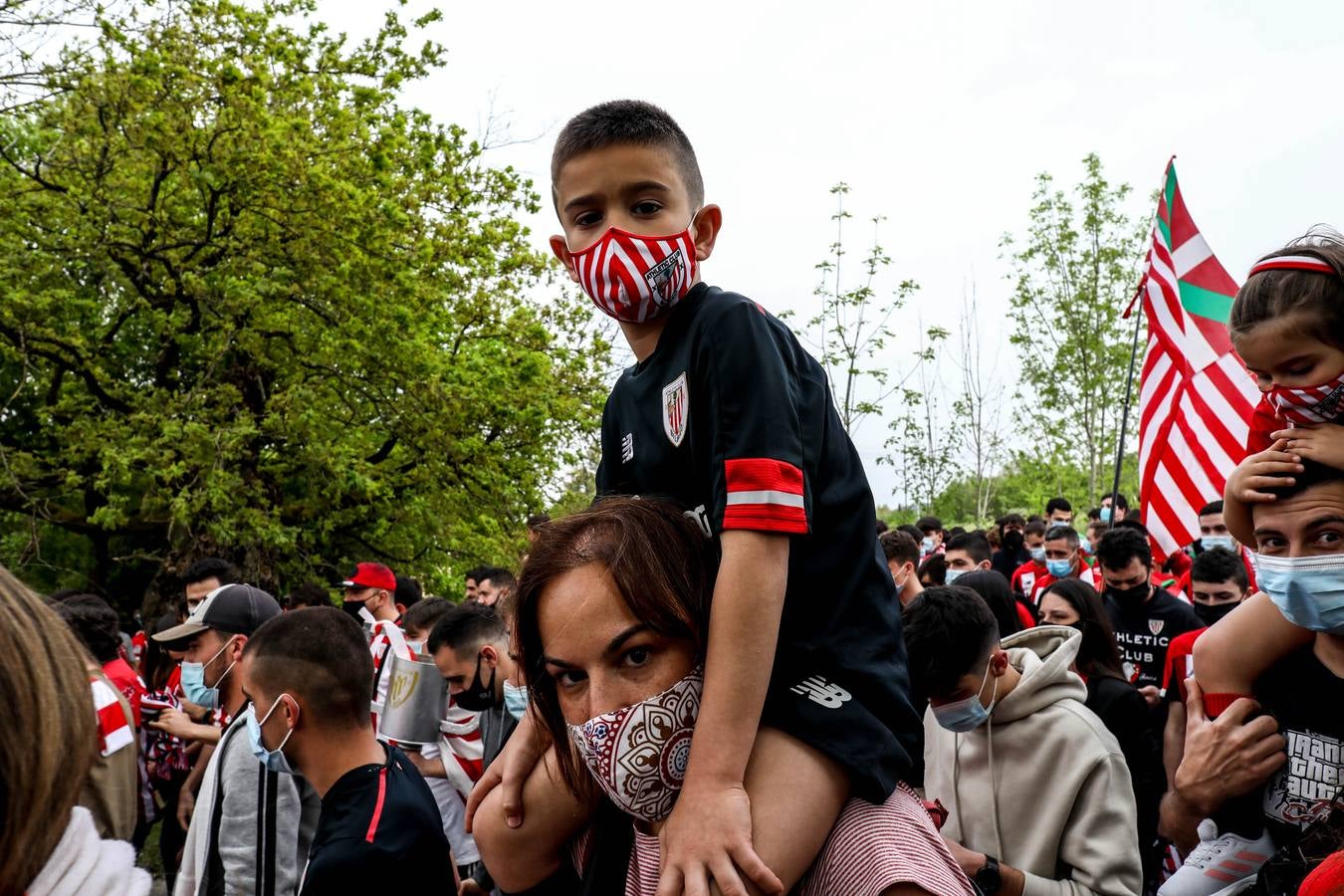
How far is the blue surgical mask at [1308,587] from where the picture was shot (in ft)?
7.28

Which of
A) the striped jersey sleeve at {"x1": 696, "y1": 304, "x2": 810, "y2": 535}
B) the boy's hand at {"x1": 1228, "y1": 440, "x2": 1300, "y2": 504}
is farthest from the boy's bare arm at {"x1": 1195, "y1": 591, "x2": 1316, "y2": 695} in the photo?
the striped jersey sleeve at {"x1": 696, "y1": 304, "x2": 810, "y2": 535}

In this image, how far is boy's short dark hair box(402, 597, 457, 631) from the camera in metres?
7.64

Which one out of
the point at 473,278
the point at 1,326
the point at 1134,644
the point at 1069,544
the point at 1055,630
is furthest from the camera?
the point at 473,278

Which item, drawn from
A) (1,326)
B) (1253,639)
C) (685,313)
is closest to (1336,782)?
(1253,639)

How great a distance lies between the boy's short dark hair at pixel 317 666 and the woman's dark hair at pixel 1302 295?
3384 millimetres

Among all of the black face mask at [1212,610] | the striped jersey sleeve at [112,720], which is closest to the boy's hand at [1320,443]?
the black face mask at [1212,610]

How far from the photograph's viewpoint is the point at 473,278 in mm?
18266

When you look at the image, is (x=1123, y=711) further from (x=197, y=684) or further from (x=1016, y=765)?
(x=197, y=684)

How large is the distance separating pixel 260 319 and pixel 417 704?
1091 cm

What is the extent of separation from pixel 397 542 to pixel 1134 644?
44.7 feet

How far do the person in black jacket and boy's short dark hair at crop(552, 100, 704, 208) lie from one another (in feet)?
12.0

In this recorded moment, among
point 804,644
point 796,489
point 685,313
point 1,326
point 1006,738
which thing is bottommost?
point 1006,738

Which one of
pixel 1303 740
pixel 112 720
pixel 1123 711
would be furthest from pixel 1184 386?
pixel 112 720

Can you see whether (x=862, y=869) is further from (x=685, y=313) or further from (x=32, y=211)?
(x=32, y=211)
